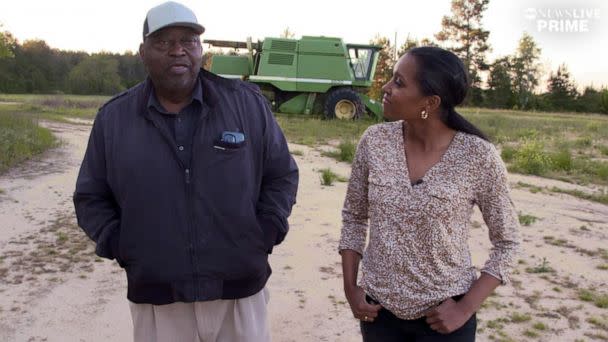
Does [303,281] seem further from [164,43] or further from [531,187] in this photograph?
[531,187]

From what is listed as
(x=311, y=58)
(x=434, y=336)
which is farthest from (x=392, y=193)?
(x=311, y=58)

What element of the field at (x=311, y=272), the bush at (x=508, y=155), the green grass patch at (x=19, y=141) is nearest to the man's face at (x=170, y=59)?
the field at (x=311, y=272)

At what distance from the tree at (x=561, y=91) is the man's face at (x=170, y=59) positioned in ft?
157

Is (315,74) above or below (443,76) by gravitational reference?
above

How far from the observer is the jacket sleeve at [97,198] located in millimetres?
1978

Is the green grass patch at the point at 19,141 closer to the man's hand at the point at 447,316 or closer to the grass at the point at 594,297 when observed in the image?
the grass at the point at 594,297

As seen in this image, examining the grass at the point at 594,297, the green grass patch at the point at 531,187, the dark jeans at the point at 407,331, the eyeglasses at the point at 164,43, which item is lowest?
the grass at the point at 594,297

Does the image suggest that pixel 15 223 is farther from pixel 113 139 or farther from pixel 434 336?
pixel 434 336

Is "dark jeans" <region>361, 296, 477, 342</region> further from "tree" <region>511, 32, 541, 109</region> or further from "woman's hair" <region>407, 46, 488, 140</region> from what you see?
"tree" <region>511, 32, 541, 109</region>

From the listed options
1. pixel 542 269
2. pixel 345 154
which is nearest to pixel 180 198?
pixel 542 269

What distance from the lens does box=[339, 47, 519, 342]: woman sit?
1.76m

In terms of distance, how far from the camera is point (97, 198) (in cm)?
200

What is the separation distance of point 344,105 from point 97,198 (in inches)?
654

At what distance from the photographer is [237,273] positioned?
1998 mm
